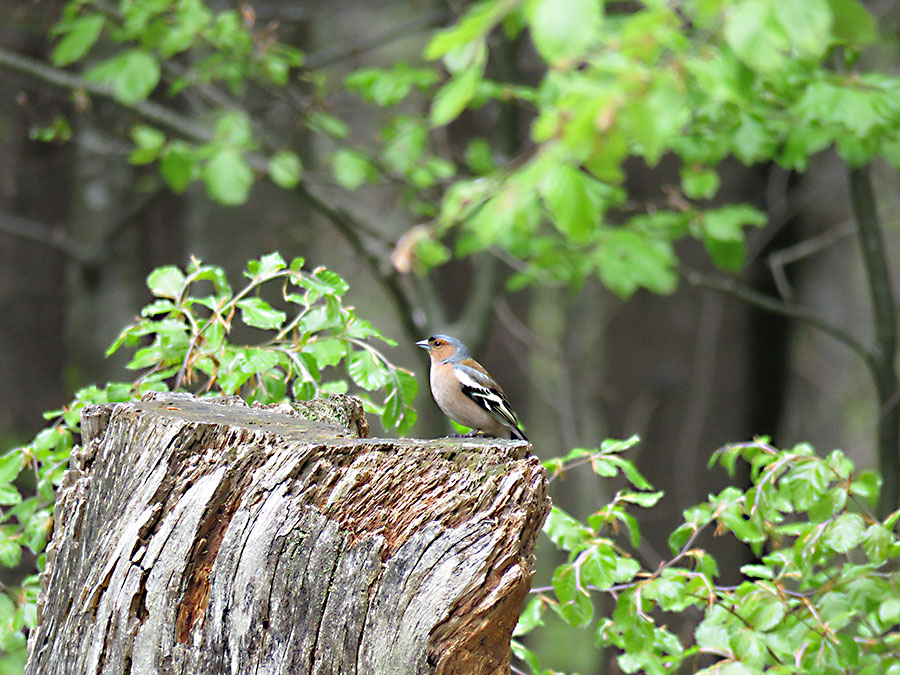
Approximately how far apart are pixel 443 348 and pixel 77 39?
2979 mm

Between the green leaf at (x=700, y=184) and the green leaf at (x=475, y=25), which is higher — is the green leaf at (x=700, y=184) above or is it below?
above

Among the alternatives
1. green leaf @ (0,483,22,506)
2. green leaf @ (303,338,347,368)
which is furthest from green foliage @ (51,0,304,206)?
green leaf @ (0,483,22,506)

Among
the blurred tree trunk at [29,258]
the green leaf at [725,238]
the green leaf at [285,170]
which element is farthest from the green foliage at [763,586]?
the blurred tree trunk at [29,258]

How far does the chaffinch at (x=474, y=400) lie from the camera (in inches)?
135

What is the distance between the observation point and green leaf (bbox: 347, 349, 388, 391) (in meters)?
2.97

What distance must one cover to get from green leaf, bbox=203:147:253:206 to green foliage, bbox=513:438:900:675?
3.14 meters

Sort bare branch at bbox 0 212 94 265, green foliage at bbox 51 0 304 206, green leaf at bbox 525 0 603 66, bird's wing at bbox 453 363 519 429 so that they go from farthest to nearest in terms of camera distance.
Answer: bare branch at bbox 0 212 94 265 → green foliage at bbox 51 0 304 206 → bird's wing at bbox 453 363 519 429 → green leaf at bbox 525 0 603 66

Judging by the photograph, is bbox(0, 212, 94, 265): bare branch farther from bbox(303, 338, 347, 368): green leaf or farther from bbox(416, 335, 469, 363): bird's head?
bbox(303, 338, 347, 368): green leaf

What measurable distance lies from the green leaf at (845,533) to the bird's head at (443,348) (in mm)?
1748

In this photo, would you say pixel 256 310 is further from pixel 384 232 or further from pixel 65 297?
pixel 65 297

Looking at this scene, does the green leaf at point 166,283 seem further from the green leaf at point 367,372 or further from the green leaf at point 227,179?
the green leaf at point 227,179

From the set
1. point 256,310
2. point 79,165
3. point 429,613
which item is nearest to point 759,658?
point 429,613

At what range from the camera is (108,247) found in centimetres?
776

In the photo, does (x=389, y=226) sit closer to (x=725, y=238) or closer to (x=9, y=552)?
(x=725, y=238)
